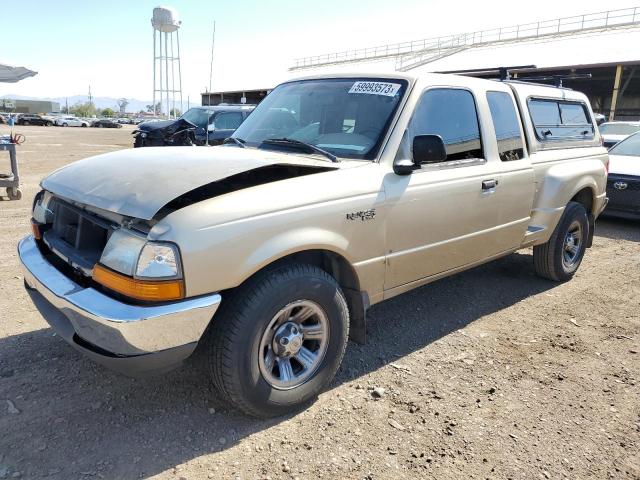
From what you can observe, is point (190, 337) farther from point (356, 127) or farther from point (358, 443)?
point (356, 127)

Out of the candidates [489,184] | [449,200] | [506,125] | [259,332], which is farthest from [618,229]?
[259,332]

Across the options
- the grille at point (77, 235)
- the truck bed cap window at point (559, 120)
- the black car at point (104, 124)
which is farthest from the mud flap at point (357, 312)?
the black car at point (104, 124)

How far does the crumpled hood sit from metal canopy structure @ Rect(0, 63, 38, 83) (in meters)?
13.5

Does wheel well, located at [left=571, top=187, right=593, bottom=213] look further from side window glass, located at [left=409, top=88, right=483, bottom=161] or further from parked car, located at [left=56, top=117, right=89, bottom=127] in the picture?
parked car, located at [left=56, top=117, right=89, bottom=127]

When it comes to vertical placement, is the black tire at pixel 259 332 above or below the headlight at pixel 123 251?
below

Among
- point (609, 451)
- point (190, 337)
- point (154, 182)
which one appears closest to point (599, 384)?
point (609, 451)

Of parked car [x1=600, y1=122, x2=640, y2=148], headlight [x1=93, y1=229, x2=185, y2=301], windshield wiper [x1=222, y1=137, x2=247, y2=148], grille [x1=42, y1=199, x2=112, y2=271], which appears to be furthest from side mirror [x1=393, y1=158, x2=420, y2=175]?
parked car [x1=600, y1=122, x2=640, y2=148]

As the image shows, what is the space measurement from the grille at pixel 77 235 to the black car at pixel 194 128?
655cm

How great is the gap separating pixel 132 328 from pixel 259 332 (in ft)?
2.10

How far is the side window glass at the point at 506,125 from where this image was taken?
4184 mm

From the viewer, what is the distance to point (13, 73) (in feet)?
47.5

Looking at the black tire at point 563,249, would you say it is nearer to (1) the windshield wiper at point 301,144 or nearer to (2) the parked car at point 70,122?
(1) the windshield wiper at point 301,144

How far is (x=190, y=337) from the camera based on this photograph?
2424 millimetres

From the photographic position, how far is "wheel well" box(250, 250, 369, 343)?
309cm
